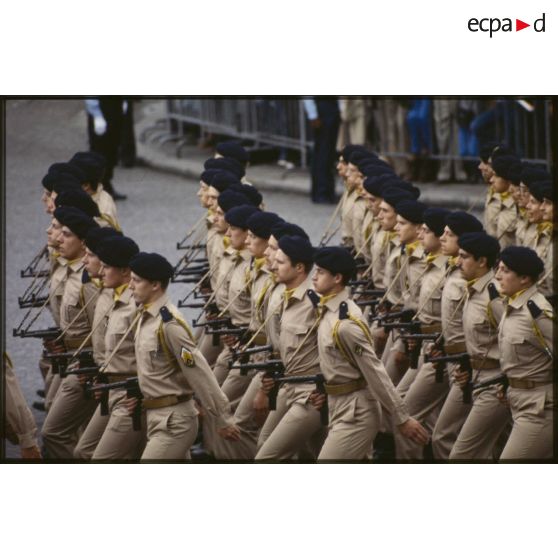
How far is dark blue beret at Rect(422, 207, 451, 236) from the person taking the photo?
1173 cm

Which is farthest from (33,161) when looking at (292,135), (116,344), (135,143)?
(116,344)

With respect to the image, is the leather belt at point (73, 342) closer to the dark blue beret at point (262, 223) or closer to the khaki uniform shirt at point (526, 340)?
the dark blue beret at point (262, 223)

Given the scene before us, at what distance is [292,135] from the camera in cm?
2128

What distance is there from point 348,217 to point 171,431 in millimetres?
5244

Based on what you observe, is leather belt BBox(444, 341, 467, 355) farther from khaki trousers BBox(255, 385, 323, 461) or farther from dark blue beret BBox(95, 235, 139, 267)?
dark blue beret BBox(95, 235, 139, 267)

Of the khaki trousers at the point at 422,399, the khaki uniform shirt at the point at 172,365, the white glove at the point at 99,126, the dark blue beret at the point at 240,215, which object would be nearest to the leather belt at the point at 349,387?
the khaki uniform shirt at the point at 172,365

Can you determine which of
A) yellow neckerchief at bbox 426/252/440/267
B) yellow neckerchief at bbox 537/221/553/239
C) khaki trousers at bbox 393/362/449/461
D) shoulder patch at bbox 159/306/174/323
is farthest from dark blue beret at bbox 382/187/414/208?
shoulder patch at bbox 159/306/174/323

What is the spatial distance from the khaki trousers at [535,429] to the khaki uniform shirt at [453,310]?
1.19 metres

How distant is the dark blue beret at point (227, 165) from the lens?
14602 mm

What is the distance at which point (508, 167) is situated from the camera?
1424 cm

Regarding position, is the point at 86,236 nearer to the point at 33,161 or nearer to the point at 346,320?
the point at 346,320

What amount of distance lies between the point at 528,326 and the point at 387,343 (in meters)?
2.51

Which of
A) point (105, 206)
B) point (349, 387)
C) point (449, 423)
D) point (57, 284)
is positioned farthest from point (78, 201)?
point (349, 387)

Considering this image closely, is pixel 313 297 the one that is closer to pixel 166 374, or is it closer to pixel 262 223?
pixel 166 374
